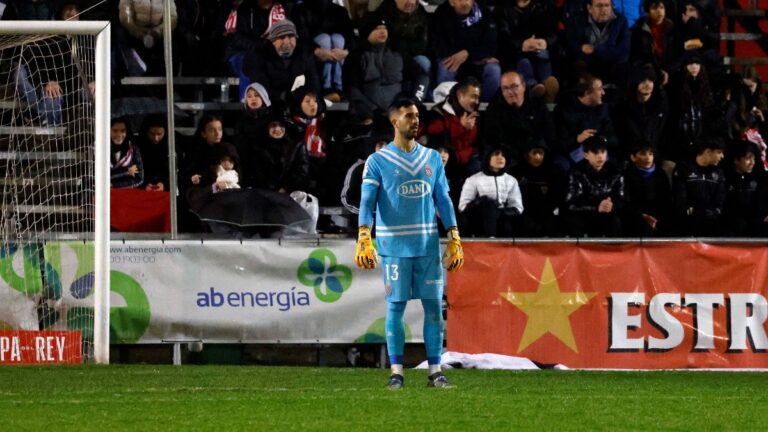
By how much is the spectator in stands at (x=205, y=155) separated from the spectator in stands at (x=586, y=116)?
402cm

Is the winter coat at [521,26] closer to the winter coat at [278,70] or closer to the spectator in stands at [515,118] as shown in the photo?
the spectator in stands at [515,118]

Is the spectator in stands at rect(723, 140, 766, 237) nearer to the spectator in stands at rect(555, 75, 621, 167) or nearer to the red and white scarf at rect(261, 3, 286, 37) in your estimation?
the spectator in stands at rect(555, 75, 621, 167)

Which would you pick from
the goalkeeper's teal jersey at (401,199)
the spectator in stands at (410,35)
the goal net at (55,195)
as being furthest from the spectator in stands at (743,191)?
the goal net at (55,195)

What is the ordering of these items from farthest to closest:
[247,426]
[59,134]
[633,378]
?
[59,134]
[633,378]
[247,426]

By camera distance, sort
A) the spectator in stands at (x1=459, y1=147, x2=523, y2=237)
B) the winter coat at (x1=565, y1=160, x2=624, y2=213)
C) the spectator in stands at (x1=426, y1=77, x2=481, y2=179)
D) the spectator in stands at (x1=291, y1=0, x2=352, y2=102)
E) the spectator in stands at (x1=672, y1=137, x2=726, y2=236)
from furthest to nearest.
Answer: the spectator in stands at (x1=291, y1=0, x2=352, y2=102) → the spectator in stands at (x1=426, y1=77, x2=481, y2=179) → the spectator in stands at (x1=672, y1=137, x2=726, y2=236) → the winter coat at (x1=565, y1=160, x2=624, y2=213) → the spectator in stands at (x1=459, y1=147, x2=523, y2=237)

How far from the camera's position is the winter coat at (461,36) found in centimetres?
1880

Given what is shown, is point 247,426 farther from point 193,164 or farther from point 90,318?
point 193,164

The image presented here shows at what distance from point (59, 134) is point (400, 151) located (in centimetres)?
547

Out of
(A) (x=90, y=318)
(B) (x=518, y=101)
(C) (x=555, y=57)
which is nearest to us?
(A) (x=90, y=318)

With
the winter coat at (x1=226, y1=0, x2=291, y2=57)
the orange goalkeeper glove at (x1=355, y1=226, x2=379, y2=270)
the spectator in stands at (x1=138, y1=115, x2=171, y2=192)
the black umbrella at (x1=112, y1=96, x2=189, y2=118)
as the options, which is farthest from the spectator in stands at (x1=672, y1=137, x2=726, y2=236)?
Answer: the orange goalkeeper glove at (x1=355, y1=226, x2=379, y2=270)

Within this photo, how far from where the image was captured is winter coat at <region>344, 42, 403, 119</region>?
18047mm

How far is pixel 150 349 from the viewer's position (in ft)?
47.7

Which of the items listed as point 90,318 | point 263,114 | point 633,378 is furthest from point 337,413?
point 263,114

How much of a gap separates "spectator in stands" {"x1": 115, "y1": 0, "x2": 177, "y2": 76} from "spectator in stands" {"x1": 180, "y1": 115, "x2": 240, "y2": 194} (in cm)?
172
